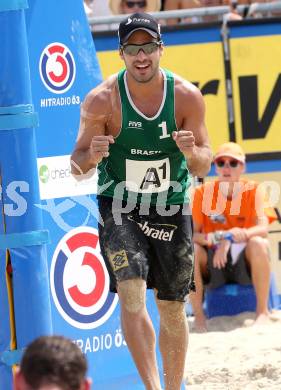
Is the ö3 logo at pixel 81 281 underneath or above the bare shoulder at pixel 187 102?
underneath

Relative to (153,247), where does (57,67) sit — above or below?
above

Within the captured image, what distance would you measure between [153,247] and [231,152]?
2.98m

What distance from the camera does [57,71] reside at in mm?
5613

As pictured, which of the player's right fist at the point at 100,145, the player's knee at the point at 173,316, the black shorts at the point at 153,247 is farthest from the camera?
the player's knee at the point at 173,316

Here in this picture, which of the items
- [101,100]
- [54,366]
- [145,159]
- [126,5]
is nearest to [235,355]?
[145,159]

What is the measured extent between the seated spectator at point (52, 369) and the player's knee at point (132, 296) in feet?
7.71

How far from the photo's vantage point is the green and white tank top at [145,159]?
5340 millimetres

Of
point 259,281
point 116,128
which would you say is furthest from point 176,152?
point 259,281

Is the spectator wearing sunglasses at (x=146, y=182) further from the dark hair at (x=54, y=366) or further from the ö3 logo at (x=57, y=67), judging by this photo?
the dark hair at (x=54, y=366)

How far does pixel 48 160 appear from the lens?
5.62 meters

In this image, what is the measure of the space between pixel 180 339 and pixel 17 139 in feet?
5.12

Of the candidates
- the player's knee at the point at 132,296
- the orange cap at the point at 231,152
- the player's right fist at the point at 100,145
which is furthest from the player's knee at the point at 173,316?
the orange cap at the point at 231,152

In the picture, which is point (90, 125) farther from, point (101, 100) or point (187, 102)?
point (187, 102)

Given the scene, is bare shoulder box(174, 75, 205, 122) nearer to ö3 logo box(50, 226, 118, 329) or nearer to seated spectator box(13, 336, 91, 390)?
ö3 logo box(50, 226, 118, 329)
